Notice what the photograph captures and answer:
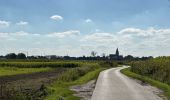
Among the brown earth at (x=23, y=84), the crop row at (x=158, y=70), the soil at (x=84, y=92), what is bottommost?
the soil at (x=84, y=92)

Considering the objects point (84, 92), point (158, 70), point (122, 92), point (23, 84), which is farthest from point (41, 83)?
point (122, 92)

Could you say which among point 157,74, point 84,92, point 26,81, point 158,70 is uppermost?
point 158,70

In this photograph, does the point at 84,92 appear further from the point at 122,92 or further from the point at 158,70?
→ the point at 158,70

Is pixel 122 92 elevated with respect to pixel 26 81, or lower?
lower

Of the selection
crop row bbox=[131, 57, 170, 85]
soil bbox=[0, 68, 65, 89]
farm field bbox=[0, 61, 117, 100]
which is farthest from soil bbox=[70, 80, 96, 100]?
crop row bbox=[131, 57, 170, 85]

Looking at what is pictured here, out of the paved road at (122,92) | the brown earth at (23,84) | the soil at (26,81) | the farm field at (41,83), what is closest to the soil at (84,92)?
the paved road at (122,92)

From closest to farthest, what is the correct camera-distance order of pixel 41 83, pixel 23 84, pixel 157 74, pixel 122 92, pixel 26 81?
pixel 122 92 → pixel 23 84 → pixel 41 83 → pixel 26 81 → pixel 157 74

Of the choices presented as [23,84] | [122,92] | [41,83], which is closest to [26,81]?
[41,83]

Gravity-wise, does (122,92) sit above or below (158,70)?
below

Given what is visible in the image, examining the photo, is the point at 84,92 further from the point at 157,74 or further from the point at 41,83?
the point at 157,74

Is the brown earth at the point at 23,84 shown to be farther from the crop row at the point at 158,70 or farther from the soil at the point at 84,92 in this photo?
the crop row at the point at 158,70

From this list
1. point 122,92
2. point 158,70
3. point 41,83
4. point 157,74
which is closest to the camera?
point 122,92

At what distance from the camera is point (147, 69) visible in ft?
187

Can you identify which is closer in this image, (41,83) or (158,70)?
(41,83)
